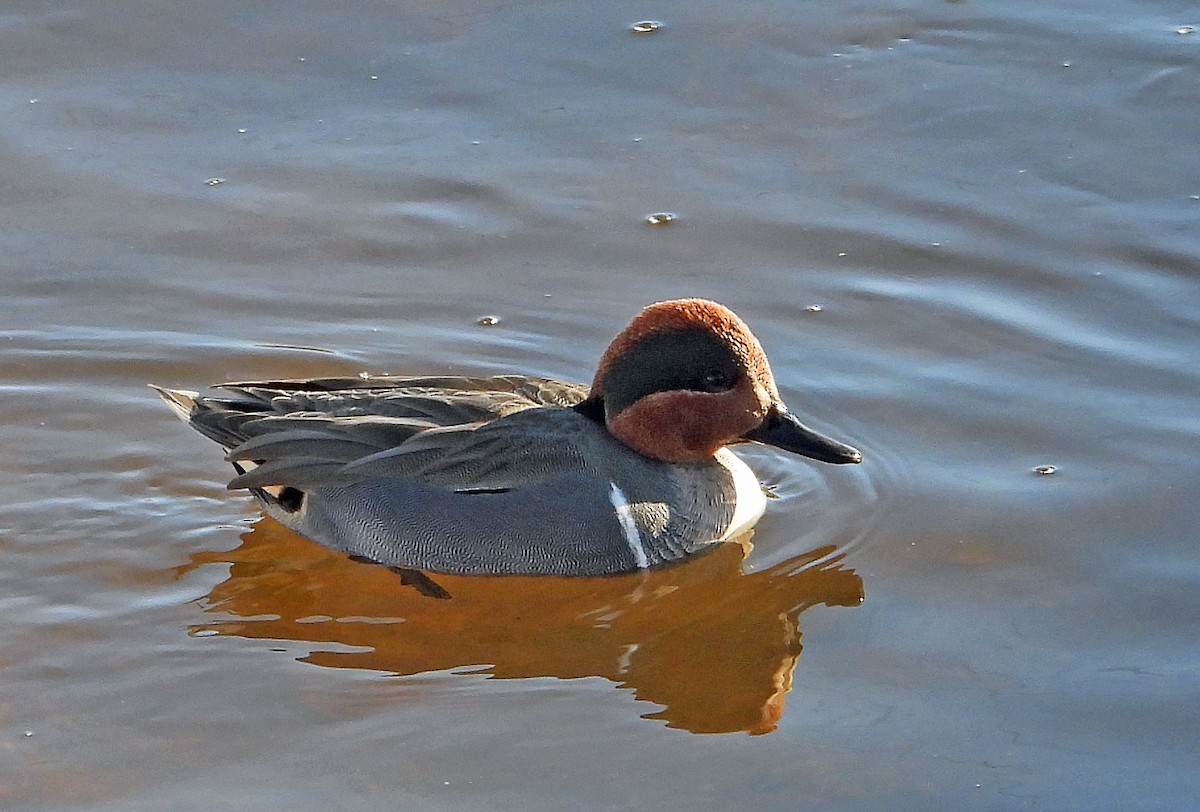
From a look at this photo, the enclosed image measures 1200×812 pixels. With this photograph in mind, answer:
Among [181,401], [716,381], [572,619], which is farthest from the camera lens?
[181,401]

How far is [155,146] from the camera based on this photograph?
10258 mm

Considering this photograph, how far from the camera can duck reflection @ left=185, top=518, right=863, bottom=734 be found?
21.4 ft

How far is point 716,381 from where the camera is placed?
7320 mm

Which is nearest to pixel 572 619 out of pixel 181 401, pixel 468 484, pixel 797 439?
pixel 468 484

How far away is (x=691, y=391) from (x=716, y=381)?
0.36ft

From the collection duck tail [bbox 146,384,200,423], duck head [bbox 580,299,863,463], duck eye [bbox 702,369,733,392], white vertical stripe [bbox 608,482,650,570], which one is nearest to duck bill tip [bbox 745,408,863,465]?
duck head [bbox 580,299,863,463]

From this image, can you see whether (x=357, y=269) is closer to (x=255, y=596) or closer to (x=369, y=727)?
(x=255, y=596)

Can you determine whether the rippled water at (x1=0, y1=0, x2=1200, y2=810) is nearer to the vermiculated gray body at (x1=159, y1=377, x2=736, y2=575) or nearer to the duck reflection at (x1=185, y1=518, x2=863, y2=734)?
the duck reflection at (x1=185, y1=518, x2=863, y2=734)

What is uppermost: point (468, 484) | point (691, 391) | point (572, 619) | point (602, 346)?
point (691, 391)

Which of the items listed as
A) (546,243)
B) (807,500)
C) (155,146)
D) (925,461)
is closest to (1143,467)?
(925,461)

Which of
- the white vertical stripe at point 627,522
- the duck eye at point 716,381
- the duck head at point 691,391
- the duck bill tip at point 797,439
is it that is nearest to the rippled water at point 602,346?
the white vertical stripe at point 627,522

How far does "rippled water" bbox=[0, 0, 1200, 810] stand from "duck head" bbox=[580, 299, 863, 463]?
467 millimetres

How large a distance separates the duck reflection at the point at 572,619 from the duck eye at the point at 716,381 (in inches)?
26.5

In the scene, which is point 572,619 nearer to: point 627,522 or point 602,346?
point 627,522
